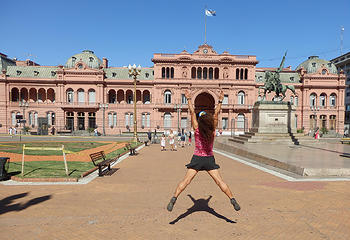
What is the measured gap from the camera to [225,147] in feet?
56.3

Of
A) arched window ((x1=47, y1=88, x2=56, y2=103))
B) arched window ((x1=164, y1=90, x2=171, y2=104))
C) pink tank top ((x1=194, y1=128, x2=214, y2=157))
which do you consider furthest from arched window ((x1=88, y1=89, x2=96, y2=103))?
pink tank top ((x1=194, y1=128, x2=214, y2=157))

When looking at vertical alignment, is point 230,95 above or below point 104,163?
above

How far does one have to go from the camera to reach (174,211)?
5.02 meters

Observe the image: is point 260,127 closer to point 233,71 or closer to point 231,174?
point 231,174

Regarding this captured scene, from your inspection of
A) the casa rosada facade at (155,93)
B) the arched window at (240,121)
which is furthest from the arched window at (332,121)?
the arched window at (240,121)

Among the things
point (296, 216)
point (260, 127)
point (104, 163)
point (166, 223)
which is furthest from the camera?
point (260, 127)

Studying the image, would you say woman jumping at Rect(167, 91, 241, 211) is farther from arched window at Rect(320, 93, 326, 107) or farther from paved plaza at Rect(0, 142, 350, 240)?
arched window at Rect(320, 93, 326, 107)

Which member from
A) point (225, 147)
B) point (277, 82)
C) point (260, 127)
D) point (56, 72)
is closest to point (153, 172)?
point (225, 147)

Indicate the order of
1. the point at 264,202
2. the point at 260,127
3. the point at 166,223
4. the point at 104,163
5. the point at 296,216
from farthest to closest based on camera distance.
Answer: the point at 260,127
the point at 104,163
the point at 264,202
the point at 296,216
the point at 166,223

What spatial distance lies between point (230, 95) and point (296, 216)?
41110mm

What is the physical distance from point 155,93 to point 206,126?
133 ft

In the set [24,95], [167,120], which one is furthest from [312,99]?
[24,95]

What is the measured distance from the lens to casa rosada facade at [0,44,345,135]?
43.0m

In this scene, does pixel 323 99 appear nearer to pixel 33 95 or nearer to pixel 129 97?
pixel 129 97
